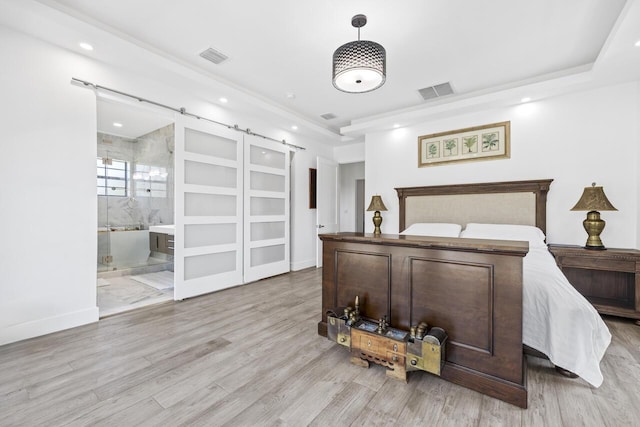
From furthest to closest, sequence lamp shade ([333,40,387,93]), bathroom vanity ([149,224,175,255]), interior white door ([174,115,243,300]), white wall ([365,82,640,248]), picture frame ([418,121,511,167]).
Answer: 1. bathroom vanity ([149,224,175,255])
2. picture frame ([418,121,511,167])
3. interior white door ([174,115,243,300])
4. white wall ([365,82,640,248])
5. lamp shade ([333,40,387,93])

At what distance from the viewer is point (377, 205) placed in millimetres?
4801

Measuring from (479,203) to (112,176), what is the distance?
265 inches

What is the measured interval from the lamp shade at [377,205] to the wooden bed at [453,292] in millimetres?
2491

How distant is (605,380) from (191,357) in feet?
9.71

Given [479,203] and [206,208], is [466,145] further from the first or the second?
[206,208]

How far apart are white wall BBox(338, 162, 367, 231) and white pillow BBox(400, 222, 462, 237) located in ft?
12.2

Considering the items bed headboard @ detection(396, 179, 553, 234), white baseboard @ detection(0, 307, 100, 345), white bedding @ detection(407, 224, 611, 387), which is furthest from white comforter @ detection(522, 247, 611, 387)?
white baseboard @ detection(0, 307, 100, 345)

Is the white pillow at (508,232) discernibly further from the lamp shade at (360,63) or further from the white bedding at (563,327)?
the lamp shade at (360,63)

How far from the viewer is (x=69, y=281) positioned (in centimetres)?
269

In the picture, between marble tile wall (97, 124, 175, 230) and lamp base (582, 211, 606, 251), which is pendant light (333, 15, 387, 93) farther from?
marble tile wall (97, 124, 175, 230)

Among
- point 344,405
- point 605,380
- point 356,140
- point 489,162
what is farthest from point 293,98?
point 605,380

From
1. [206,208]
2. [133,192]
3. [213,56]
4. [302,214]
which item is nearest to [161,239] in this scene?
[133,192]

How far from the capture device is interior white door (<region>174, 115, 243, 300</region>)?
3559 millimetres

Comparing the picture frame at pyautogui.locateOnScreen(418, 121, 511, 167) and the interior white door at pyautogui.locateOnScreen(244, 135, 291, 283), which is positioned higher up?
the picture frame at pyautogui.locateOnScreen(418, 121, 511, 167)
